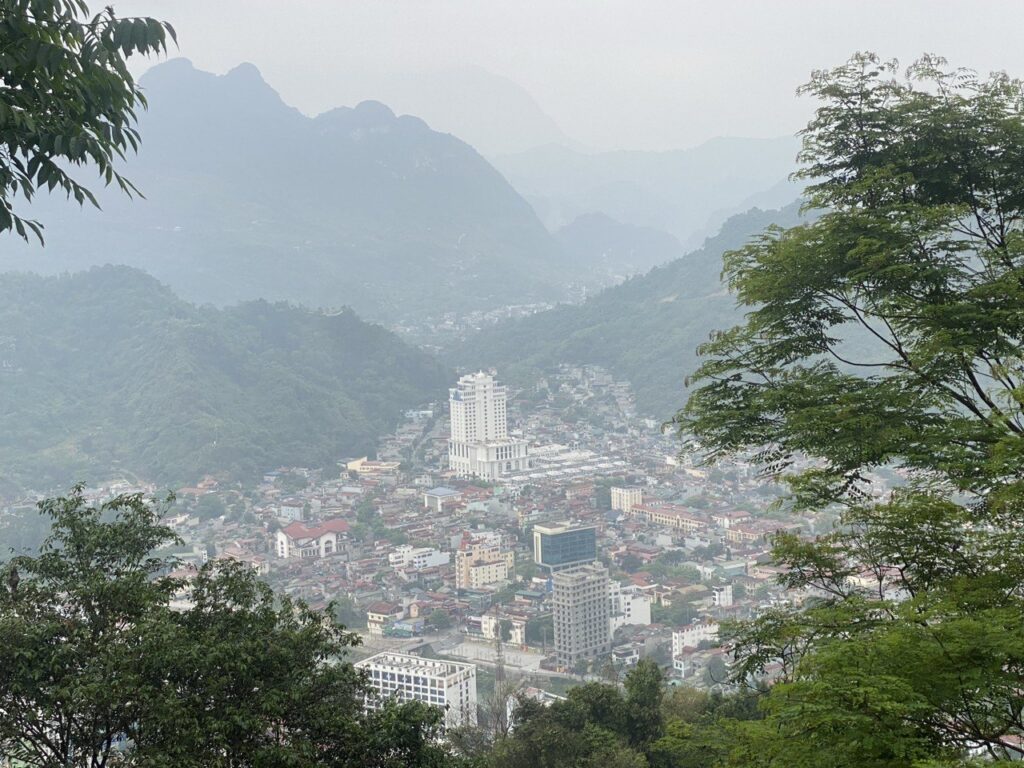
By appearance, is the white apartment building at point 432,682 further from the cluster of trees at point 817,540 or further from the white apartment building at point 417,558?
the white apartment building at point 417,558

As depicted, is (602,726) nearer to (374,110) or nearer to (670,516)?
(670,516)

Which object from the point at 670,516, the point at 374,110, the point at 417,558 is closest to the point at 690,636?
the point at 417,558

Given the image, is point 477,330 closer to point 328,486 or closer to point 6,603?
point 328,486

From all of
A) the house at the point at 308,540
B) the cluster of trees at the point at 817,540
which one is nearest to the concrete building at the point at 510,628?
Result: the house at the point at 308,540

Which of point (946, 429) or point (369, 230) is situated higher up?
point (369, 230)

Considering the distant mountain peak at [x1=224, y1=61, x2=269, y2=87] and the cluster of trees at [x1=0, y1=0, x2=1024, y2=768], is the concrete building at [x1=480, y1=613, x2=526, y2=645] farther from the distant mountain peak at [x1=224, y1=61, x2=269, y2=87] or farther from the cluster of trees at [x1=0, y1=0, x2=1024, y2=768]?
the distant mountain peak at [x1=224, y1=61, x2=269, y2=87]

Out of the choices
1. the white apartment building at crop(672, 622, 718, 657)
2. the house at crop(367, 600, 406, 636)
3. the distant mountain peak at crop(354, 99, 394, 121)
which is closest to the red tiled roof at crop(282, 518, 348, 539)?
the house at crop(367, 600, 406, 636)

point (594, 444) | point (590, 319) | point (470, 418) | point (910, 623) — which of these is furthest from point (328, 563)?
point (590, 319)
